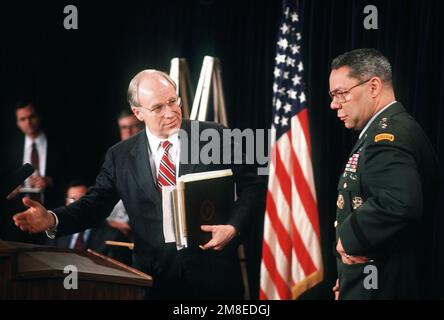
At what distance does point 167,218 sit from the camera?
328cm

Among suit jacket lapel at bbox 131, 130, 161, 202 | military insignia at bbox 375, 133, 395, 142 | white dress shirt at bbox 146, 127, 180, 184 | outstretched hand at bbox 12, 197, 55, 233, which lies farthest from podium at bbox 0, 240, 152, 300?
military insignia at bbox 375, 133, 395, 142

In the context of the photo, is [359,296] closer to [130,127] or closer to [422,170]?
[422,170]

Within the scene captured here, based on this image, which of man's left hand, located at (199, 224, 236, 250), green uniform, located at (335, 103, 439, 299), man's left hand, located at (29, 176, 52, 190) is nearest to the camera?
green uniform, located at (335, 103, 439, 299)

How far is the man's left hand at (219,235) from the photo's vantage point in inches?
124

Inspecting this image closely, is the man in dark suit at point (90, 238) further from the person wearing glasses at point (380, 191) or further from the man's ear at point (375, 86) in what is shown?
the man's ear at point (375, 86)

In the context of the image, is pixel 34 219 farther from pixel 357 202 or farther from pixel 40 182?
pixel 40 182

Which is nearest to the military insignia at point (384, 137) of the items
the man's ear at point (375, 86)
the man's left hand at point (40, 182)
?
the man's ear at point (375, 86)

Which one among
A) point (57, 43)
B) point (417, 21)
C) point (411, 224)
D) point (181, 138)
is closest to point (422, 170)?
point (411, 224)

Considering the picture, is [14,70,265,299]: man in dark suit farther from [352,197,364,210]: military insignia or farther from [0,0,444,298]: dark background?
[0,0,444,298]: dark background

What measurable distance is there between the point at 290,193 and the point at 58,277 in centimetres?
239

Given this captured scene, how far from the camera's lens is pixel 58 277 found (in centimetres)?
244

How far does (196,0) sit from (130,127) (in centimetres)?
145

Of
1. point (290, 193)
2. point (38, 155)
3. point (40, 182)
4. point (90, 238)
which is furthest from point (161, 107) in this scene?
point (38, 155)

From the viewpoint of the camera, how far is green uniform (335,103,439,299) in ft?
8.28
